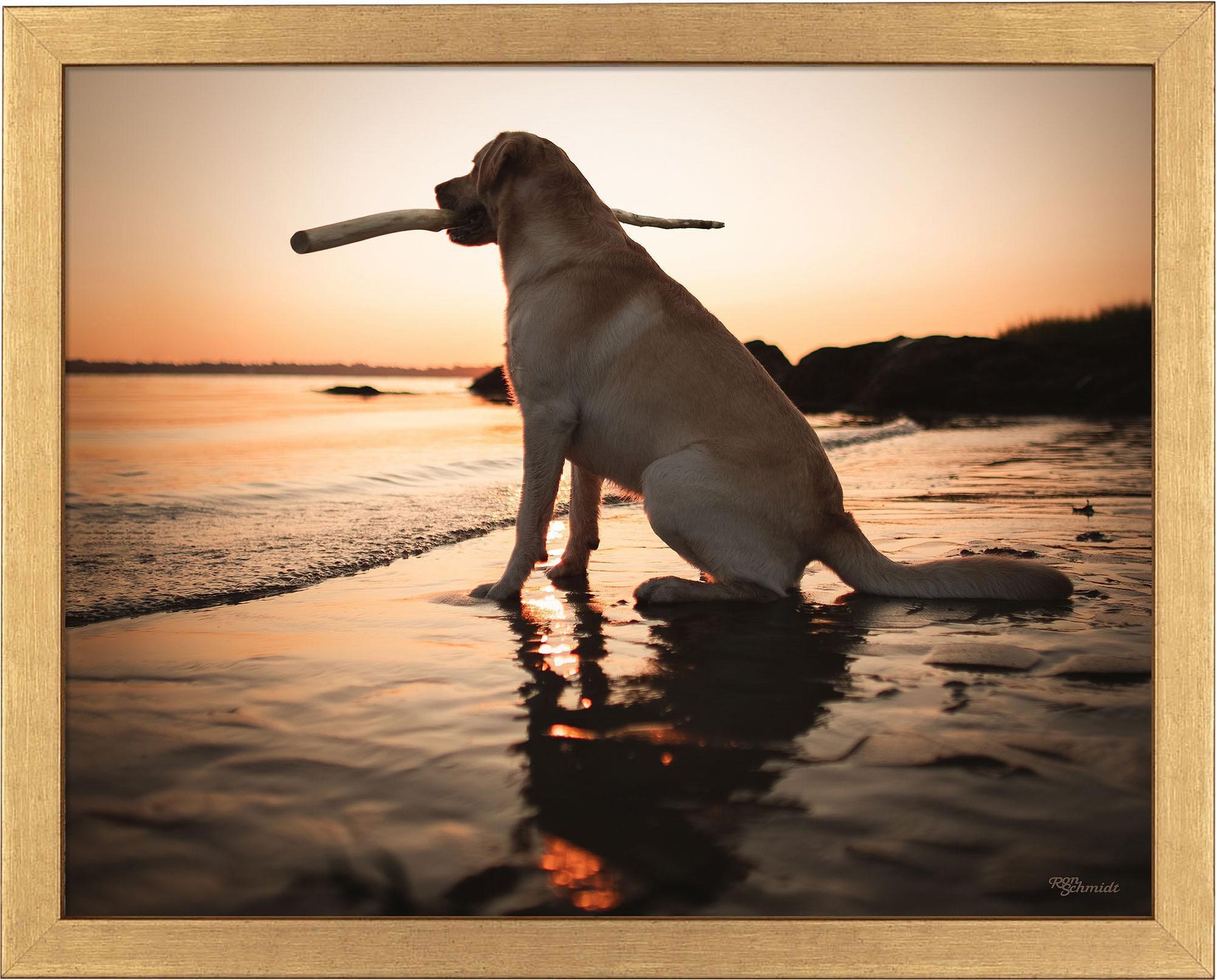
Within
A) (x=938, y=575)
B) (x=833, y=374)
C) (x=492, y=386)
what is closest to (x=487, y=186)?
(x=492, y=386)

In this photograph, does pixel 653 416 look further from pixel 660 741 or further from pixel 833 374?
pixel 833 374

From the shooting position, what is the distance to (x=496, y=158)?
143 inches

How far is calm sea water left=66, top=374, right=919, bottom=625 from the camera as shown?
118 inches

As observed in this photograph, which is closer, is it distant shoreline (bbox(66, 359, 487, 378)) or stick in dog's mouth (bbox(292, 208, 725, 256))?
stick in dog's mouth (bbox(292, 208, 725, 256))

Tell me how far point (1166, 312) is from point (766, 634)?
153cm

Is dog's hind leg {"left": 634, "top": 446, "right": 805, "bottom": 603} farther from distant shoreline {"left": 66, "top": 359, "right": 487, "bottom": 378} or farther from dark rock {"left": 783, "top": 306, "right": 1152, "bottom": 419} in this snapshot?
distant shoreline {"left": 66, "top": 359, "right": 487, "bottom": 378}

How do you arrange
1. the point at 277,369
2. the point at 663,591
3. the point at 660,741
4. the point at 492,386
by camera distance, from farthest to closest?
1. the point at 492,386
2. the point at 277,369
3. the point at 663,591
4. the point at 660,741

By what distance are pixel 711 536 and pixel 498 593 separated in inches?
34.6

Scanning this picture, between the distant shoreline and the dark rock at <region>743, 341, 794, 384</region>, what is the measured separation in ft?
4.73

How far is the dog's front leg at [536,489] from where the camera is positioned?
3555 mm

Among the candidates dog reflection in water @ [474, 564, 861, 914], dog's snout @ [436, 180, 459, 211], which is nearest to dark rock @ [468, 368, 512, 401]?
dog's snout @ [436, 180, 459, 211]
